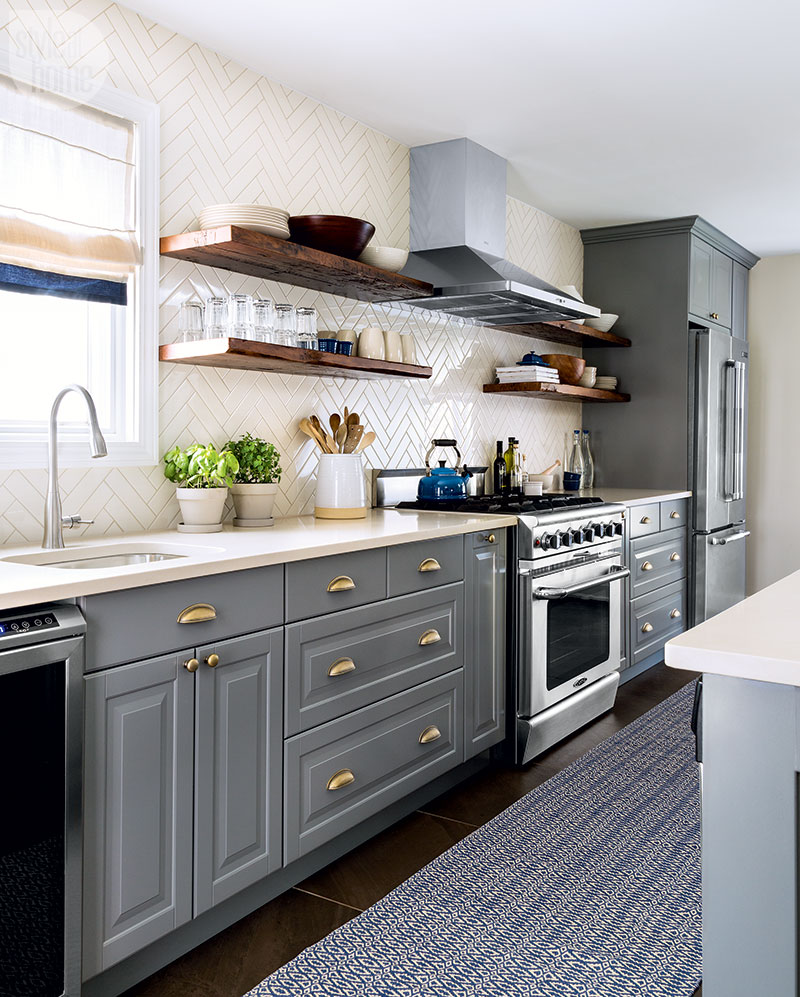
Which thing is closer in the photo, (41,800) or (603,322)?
(41,800)

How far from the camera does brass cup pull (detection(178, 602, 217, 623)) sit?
188 centimetres

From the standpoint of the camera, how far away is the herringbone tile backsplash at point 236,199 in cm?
243

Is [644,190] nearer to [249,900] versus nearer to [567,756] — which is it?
[567,756]

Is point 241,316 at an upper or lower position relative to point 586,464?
upper

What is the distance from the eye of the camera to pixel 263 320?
109 inches

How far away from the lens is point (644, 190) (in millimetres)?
4480

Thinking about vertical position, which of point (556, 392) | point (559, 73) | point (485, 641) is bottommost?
point (485, 641)

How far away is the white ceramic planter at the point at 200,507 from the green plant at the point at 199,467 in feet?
0.12

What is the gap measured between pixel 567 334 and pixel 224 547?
3.07m

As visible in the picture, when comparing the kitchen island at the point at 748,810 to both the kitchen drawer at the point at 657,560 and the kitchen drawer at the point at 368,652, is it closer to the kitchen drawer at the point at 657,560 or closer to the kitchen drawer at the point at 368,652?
the kitchen drawer at the point at 368,652

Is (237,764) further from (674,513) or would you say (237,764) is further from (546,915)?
(674,513)

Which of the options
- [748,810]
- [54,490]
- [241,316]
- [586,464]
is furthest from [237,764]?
[586,464]

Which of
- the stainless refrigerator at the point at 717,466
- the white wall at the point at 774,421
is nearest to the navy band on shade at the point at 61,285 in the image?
the stainless refrigerator at the point at 717,466

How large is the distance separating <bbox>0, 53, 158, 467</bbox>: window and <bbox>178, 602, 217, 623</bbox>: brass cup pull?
0.74m
